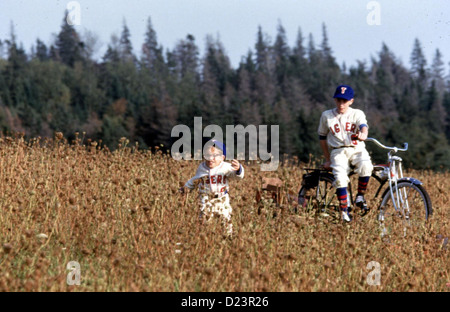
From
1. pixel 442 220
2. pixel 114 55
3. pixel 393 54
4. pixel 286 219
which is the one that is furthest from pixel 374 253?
pixel 393 54

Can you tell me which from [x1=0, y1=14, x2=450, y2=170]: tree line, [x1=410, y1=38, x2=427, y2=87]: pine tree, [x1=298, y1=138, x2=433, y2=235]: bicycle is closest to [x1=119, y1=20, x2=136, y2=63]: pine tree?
[x1=0, y1=14, x2=450, y2=170]: tree line

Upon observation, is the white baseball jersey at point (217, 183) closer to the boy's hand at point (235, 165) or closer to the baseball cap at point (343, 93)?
the boy's hand at point (235, 165)

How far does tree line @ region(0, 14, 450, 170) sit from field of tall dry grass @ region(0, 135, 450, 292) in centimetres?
3809

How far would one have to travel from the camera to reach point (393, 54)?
150 metres

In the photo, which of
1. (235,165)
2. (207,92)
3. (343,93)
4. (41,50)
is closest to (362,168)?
(343,93)

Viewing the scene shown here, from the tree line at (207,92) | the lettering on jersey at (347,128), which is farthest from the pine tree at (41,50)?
the lettering on jersey at (347,128)

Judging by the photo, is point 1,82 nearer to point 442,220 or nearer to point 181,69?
point 181,69

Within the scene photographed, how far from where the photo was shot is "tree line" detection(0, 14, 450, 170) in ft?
216

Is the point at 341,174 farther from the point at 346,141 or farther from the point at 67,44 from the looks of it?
the point at 67,44

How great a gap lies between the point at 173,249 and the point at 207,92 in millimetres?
79431

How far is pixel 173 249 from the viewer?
14.8 ft

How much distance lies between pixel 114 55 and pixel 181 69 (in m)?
16.7

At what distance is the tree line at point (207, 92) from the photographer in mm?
65688

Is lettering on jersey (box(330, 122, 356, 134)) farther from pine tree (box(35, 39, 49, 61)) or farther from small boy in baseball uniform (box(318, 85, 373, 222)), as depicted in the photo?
pine tree (box(35, 39, 49, 61))
